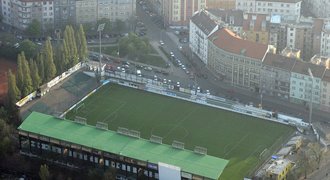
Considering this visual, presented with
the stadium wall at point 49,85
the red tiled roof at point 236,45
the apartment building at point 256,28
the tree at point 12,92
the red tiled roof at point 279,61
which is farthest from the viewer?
the apartment building at point 256,28

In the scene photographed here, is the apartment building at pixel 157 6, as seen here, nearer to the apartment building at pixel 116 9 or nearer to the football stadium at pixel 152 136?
the apartment building at pixel 116 9

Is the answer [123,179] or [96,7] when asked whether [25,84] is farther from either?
[96,7]

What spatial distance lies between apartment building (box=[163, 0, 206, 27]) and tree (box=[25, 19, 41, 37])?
44.8 feet

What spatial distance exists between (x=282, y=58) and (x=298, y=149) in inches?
437

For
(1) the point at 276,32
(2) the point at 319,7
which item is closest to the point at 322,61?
(1) the point at 276,32

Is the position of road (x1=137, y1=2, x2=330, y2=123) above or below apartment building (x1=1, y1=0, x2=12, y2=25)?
below

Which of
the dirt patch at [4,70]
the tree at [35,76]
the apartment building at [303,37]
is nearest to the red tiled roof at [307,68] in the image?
the apartment building at [303,37]

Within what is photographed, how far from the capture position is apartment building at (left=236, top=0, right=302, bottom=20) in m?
79.3

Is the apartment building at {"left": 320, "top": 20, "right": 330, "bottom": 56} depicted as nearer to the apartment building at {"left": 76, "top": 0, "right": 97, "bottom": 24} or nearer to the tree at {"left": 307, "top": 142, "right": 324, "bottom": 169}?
the tree at {"left": 307, "top": 142, "right": 324, "bottom": 169}

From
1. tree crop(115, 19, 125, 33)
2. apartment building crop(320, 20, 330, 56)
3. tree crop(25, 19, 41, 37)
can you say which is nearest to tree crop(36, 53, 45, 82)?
tree crop(25, 19, 41, 37)

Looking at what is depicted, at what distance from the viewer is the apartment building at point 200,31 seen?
71.7 m

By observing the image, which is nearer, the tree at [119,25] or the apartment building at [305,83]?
the apartment building at [305,83]

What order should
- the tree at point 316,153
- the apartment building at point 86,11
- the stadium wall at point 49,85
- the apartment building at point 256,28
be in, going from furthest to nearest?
the apartment building at point 86,11, the apartment building at point 256,28, the stadium wall at point 49,85, the tree at point 316,153

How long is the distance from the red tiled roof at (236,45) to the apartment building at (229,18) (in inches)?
99.4
